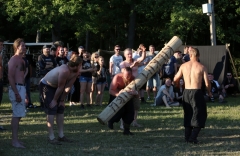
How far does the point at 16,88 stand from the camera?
7.64 meters

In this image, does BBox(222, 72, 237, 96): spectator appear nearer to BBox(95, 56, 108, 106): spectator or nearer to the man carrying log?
BBox(95, 56, 108, 106): spectator

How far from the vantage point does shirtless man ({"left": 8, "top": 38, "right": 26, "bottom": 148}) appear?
7613 mm

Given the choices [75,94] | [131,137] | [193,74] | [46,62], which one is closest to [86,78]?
[75,94]

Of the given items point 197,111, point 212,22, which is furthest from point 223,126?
point 212,22

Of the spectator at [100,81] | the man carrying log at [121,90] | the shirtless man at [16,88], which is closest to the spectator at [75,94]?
the spectator at [100,81]

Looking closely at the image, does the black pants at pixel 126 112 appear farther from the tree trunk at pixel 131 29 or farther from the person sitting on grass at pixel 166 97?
the tree trunk at pixel 131 29

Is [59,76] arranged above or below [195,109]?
above

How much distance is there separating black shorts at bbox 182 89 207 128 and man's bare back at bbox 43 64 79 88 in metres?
1.98

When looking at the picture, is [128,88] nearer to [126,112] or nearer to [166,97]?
[126,112]

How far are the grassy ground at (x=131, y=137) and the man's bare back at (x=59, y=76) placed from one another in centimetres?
102

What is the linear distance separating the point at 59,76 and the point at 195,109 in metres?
2.34

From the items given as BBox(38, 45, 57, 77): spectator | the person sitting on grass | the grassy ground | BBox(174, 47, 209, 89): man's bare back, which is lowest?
the grassy ground

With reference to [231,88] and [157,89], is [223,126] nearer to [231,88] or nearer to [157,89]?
[157,89]

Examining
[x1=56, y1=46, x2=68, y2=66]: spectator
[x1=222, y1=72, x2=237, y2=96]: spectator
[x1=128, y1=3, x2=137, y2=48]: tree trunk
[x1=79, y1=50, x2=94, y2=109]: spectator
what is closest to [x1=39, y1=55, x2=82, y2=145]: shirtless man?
[x1=56, y1=46, x2=68, y2=66]: spectator
